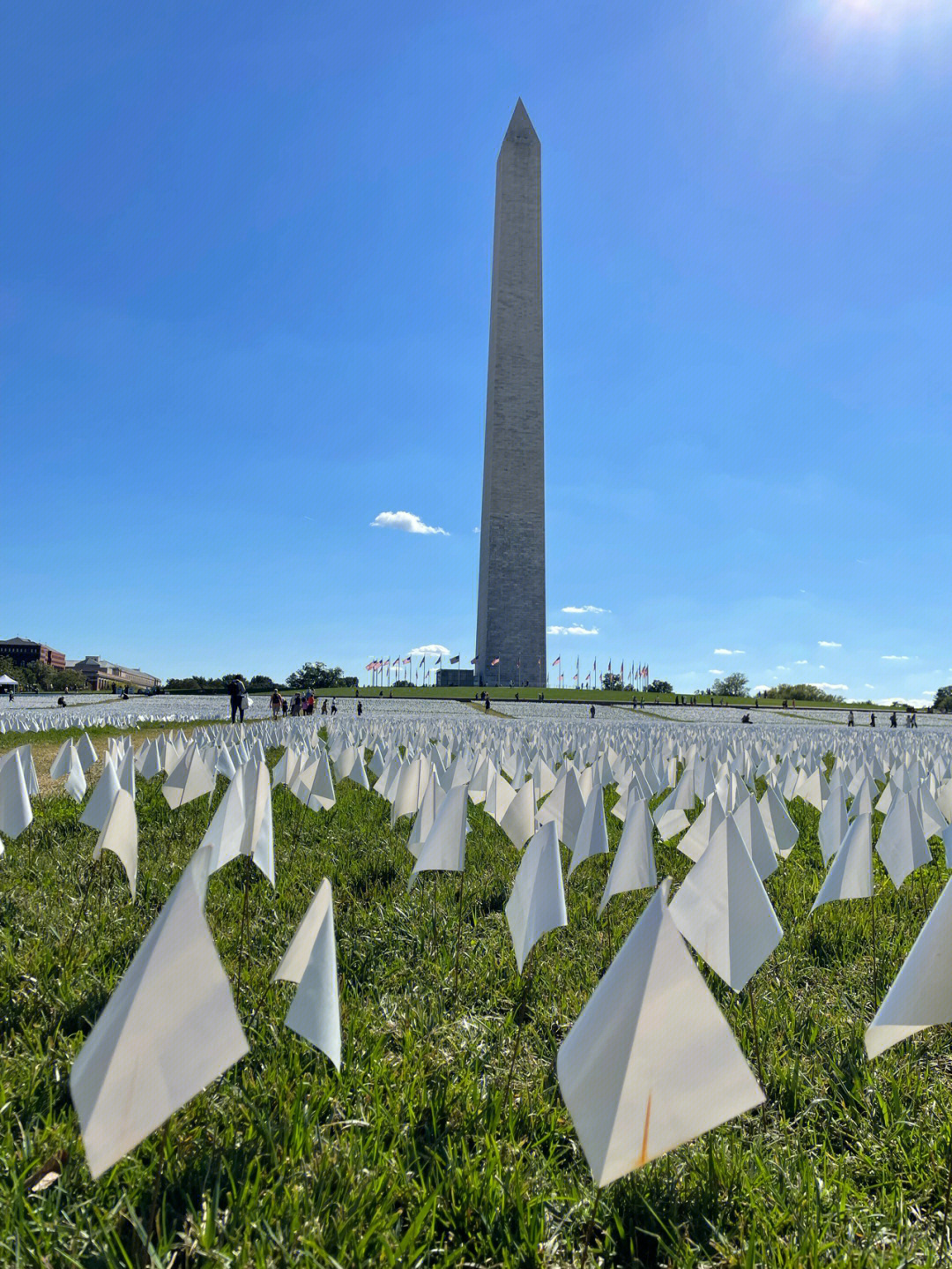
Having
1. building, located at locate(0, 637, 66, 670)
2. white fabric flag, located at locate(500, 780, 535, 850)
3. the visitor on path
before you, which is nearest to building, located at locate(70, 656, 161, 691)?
building, located at locate(0, 637, 66, 670)

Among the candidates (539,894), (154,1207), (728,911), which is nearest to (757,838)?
(728,911)

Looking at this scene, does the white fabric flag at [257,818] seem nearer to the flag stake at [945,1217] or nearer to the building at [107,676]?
the flag stake at [945,1217]

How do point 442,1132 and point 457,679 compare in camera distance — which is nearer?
point 442,1132

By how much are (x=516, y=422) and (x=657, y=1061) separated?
45.4 m

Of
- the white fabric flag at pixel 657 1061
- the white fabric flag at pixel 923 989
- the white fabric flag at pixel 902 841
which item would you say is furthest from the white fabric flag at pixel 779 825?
the white fabric flag at pixel 657 1061

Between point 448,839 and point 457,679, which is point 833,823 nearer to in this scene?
point 448,839

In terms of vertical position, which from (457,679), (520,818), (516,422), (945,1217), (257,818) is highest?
(516,422)

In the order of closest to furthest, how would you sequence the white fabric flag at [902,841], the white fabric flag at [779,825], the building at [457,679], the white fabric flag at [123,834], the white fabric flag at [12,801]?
the white fabric flag at [123,834] → the white fabric flag at [902,841] → the white fabric flag at [12,801] → the white fabric flag at [779,825] → the building at [457,679]

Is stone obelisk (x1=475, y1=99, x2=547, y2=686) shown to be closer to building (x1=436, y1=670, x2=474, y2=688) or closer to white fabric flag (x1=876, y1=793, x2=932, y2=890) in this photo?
building (x1=436, y1=670, x2=474, y2=688)

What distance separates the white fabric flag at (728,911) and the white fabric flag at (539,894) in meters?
0.32

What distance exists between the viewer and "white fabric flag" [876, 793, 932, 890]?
3.15 meters

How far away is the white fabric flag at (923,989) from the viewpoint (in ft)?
4.68

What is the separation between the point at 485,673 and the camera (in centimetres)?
4834

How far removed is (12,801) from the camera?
3555 millimetres
